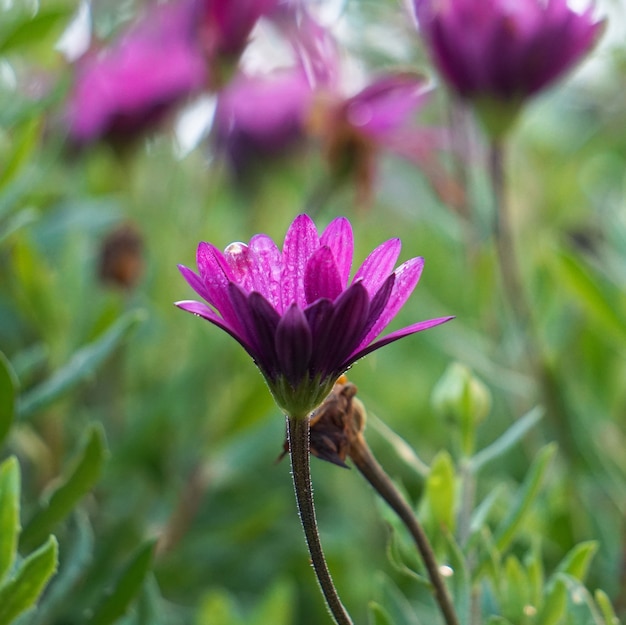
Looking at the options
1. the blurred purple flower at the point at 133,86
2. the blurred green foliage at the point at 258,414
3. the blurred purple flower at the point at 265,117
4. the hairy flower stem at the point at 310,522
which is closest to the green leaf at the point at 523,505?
the blurred green foliage at the point at 258,414

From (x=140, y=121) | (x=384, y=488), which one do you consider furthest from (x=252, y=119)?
(x=384, y=488)

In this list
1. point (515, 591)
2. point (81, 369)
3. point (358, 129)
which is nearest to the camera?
point (515, 591)

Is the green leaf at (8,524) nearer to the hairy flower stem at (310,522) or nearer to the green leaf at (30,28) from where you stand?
the hairy flower stem at (310,522)

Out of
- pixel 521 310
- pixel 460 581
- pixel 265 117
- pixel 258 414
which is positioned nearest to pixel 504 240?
pixel 521 310

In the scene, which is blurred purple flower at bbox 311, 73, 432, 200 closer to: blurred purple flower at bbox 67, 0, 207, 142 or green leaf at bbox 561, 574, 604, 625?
blurred purple flower at bbox 67, 0, 207, 142

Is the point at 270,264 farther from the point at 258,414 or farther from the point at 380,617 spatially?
the point at 258,414

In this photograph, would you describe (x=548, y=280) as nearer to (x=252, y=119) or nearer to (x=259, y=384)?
(x=259, y=384)
